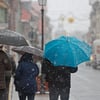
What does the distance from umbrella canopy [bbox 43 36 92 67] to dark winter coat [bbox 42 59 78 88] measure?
0.14 m

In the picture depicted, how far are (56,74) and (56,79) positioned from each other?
11 cm

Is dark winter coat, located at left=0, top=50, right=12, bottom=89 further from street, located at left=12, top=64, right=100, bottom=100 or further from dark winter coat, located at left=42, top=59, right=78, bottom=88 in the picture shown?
street, located at left=12, top=64, right=100, bottom=100

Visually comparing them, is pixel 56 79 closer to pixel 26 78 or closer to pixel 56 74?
pixel 56 74

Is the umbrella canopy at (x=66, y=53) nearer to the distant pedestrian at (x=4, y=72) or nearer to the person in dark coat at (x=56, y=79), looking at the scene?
the person in dark coat at (x=56, y=79)

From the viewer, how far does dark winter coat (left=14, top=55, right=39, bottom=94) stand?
464 inches

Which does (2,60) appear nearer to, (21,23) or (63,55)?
(63,55)

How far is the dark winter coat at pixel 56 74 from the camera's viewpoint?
39.1 ft

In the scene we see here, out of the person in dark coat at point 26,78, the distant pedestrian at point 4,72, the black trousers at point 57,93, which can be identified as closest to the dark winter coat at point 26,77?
the person in dark coat at point 26,78

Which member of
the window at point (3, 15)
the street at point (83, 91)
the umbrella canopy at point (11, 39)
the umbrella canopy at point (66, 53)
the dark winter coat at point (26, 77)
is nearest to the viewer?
the dark winter coat at point (26, 77)

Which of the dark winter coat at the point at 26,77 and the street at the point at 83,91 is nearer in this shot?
the dark winter coat at the point at 26,77

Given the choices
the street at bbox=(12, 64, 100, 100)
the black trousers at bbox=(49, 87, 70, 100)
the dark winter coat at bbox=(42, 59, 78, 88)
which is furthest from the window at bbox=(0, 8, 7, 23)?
the black trousers at bbox=(49, 87, 70, 100)

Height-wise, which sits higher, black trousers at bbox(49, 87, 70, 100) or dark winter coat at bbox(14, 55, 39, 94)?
dark winter coat at bbox(14, 55, 39, 94)

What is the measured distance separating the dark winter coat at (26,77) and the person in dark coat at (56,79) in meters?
0.30

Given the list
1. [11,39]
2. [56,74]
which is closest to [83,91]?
[11,39]
